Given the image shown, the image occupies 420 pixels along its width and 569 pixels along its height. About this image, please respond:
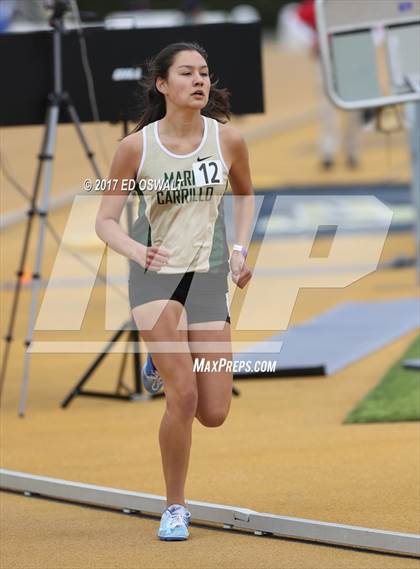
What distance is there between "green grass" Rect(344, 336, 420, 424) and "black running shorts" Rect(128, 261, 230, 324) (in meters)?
3.10

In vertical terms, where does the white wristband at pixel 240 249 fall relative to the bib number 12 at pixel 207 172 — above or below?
below

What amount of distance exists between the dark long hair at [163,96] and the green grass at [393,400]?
315cm

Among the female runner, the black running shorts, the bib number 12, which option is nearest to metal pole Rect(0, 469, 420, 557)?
the female runner

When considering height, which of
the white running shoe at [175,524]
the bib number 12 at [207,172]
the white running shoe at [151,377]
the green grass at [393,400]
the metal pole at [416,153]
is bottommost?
the white running shoe at [175,524]

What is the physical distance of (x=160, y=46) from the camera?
34.4 ft

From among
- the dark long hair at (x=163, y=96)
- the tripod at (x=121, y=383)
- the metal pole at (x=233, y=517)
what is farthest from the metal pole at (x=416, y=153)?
the dark long hair at (x=163, y=96)

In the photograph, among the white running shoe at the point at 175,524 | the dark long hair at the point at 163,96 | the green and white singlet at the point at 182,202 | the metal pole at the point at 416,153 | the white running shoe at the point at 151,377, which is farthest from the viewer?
the metal pole at the point at 416,153

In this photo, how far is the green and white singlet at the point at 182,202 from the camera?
6.58 m

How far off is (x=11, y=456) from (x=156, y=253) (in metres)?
3.07

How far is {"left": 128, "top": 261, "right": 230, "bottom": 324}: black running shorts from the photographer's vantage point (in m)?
6.63

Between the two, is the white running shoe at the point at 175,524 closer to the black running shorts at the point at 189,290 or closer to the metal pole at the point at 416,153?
the black running shorts at the point at 189,290

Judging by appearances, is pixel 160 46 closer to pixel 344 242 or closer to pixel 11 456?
pixel 11 456

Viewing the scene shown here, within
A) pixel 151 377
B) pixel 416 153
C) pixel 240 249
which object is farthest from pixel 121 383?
pixel 416 153

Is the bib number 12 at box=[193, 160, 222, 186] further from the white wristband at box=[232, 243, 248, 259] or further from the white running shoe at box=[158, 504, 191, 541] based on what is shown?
the white running shoe at box=[158, 504, 191, 541]
